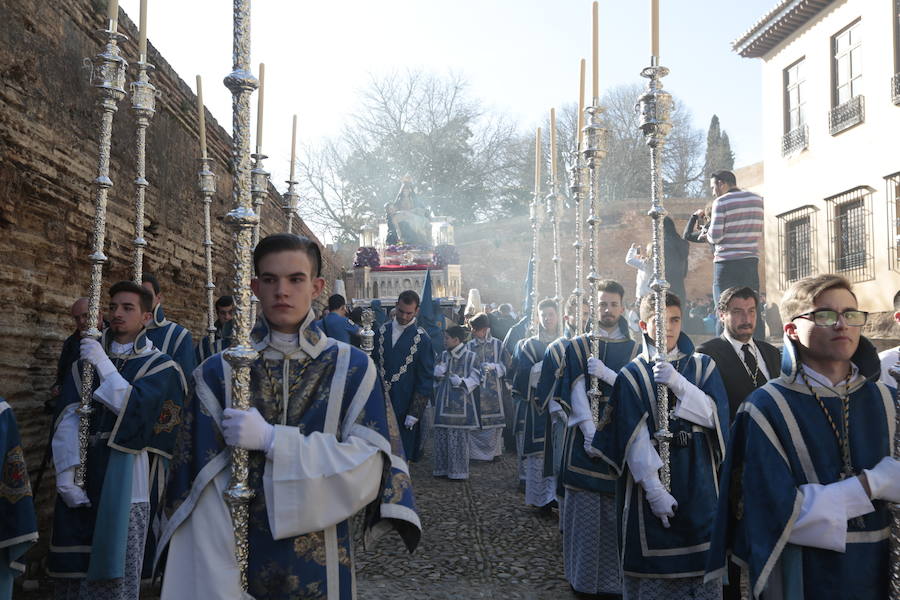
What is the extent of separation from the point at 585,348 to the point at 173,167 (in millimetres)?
5063

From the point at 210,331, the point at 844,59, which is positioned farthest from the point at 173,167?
the point at 844,59

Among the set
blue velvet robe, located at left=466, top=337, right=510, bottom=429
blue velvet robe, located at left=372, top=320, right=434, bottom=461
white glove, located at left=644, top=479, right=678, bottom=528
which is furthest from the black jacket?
blue velvet robe, located at left=466, top=337, right=510, bottom=429

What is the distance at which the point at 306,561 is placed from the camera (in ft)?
7.71

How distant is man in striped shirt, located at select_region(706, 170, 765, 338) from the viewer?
6938 mm

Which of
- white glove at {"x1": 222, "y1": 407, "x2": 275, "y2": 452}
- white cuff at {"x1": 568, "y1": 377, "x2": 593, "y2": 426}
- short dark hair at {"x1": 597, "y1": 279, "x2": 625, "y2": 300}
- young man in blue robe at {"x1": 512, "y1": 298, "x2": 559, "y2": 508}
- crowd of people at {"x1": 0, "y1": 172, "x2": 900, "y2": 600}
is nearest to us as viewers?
white glove at {"x1": 222, "y1": 407, "x2": 275, "y2": 452}

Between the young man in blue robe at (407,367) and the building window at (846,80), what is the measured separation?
11.8 m

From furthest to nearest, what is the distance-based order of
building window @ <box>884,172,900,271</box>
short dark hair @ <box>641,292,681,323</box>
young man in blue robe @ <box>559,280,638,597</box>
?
building window @ <box>884,172,900,271</box> → young man in blue robe @ <box>559,280,638,597</box> → short dark hair @ <box>641,292,681,323</box>

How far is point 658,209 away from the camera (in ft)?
13.1

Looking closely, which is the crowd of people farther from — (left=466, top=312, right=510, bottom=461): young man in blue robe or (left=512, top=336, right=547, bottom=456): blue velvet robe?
(left=466, top=312, right=510, bottom=461): young man in blue robe

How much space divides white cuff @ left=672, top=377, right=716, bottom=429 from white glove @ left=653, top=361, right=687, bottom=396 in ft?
0.11

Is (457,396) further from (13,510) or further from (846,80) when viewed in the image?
(846,80)

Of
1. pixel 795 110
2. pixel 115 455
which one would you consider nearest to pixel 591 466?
pixel 115 455

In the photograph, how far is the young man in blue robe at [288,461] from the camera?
7.42ft

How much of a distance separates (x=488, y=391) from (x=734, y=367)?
583 cm
